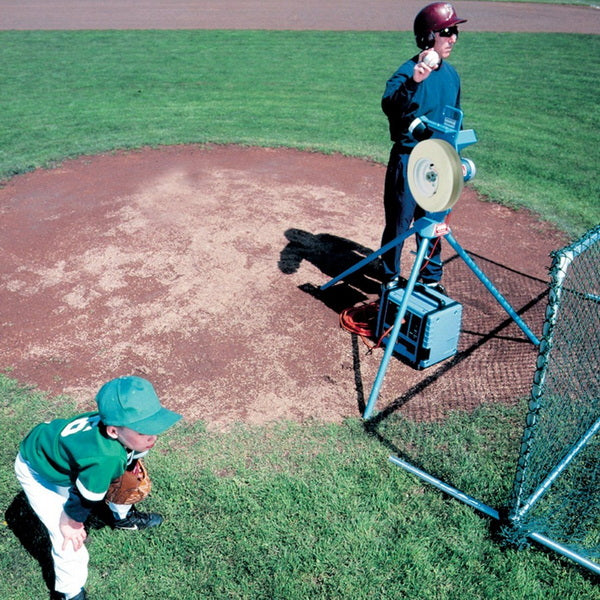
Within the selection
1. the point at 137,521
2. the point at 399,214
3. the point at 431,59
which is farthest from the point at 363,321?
the point at 137,521

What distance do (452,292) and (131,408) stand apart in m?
4.24

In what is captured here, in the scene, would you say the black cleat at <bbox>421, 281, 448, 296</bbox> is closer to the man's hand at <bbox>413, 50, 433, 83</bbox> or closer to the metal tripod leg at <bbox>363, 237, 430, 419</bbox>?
the metal tripod leg at <bbox>363, 237, 430, 419</bbox>

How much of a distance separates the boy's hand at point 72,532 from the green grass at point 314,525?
574mm

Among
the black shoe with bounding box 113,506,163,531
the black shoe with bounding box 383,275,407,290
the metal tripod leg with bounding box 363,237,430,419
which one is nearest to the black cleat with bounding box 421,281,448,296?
the black shoe with bounding box 383,275,407,290

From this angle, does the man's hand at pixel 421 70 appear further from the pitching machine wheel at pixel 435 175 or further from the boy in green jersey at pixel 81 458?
the boy in green jersey at pixel 81 458

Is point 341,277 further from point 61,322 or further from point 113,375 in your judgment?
point 61,322

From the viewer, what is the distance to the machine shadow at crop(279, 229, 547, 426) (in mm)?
4965

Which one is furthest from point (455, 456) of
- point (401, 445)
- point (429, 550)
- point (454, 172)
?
point (454, 172)

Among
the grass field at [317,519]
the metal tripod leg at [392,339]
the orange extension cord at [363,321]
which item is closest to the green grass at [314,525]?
the grass field at [317,519]

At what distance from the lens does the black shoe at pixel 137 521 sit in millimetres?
3611

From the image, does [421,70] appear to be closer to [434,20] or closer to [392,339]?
[434,20]

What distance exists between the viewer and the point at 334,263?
661cm

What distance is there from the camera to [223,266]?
21.0 ft

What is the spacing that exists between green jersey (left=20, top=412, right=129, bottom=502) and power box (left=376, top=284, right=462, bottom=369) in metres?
2.75
